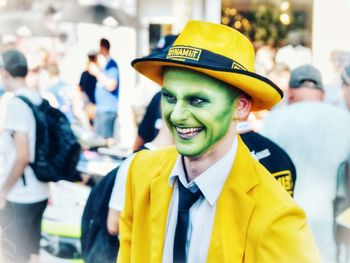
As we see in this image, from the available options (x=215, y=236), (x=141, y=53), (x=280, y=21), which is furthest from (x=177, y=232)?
(x=141, y=53)

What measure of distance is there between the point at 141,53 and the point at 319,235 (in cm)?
675

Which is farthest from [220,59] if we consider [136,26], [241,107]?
[136,26]

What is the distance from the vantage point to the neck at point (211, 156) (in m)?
1.93

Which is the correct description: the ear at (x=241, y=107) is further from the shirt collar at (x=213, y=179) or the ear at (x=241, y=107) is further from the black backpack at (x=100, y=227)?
the black backpack at (x=100, y=227)

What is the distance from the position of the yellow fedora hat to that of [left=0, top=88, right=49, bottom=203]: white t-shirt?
7.06ft

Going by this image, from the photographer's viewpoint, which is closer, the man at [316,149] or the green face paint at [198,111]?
the green face paint at [198,111]

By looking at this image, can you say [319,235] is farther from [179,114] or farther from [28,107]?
[179,114]

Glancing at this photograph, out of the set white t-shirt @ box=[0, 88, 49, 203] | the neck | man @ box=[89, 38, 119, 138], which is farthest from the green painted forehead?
man @ box=[89, 38, 119, 138]

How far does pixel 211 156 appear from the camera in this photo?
6.35ft

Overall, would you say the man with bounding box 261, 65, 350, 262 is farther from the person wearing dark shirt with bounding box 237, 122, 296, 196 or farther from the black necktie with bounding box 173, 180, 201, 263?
the black necktie with bounding box 173, 180, 201, 263

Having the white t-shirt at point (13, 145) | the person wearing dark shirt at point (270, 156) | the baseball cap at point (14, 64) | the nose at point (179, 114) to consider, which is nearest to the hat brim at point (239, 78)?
the nose at point (179, 114)

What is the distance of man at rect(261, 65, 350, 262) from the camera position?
12.1 feet

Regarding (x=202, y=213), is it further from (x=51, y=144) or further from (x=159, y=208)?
(x=51, y=144)

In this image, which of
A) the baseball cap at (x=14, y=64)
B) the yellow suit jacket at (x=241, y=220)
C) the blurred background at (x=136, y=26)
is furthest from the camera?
the blurred background at (x=136, y=26)
